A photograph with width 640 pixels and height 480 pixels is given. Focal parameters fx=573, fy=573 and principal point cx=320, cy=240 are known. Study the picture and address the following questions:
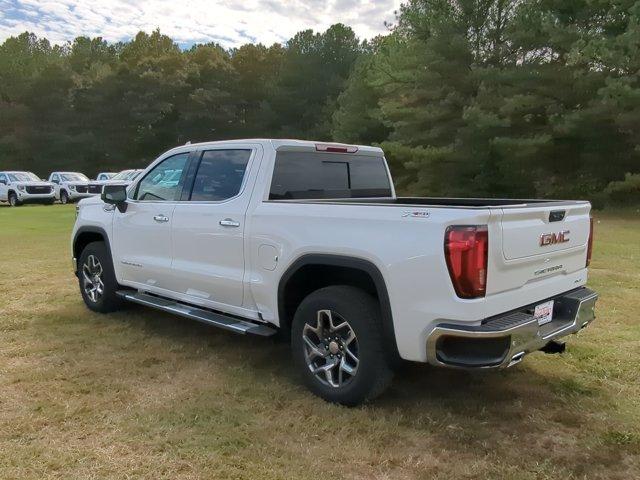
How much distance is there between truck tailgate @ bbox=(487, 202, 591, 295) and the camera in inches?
130

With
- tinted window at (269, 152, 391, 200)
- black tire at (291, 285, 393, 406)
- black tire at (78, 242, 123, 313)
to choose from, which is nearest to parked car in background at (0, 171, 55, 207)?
black tire at (78, 242, 123, 313)

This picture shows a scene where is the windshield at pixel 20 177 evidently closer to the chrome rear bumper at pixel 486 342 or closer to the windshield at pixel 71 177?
the windshield at pixel 71 177

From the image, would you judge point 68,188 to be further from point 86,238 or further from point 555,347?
point 555,347

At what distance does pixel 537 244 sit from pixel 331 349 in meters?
1.51

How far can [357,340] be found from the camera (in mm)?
3723

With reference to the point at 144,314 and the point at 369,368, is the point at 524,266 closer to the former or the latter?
the point at 369,368

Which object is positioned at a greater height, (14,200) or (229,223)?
(229,223)

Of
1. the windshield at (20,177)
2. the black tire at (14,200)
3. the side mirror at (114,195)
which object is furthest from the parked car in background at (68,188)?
the side mirror at (114,195)

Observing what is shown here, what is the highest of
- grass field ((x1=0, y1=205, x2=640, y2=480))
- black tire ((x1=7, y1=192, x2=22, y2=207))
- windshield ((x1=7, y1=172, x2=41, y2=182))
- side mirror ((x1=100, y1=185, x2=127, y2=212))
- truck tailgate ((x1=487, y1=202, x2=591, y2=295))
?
side mirror ((x1=100, y1=185, x2=127, y2=212))

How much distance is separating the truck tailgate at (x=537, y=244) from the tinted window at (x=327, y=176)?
1.84 m

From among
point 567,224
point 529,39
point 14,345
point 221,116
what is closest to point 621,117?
point 529,39

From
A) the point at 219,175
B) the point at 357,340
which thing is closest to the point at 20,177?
the point at 219,175

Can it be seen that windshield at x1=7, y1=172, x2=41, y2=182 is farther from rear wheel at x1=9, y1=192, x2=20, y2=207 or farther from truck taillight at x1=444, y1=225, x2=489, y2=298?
truck taillight at x1=444, y1=225, x2=489, y2=298

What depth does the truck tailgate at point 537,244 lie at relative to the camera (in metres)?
3.30
